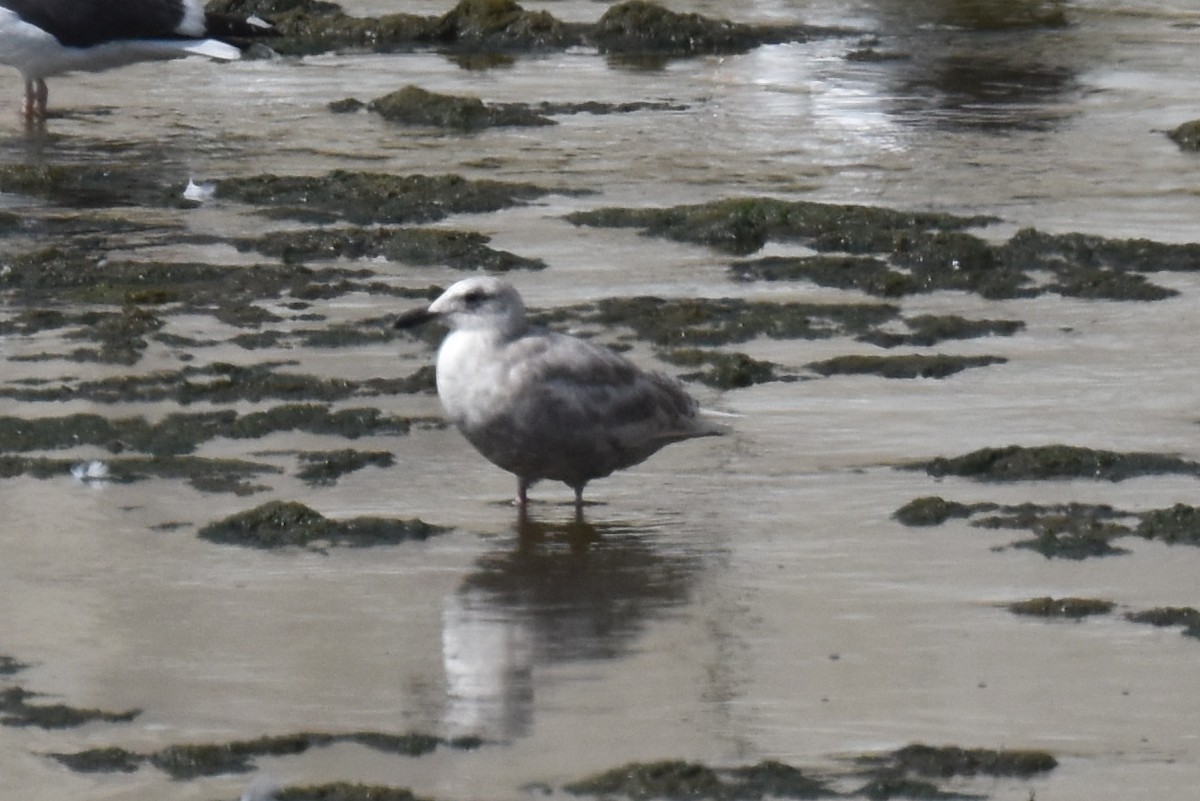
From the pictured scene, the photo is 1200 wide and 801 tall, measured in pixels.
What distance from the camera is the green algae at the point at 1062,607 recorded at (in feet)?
17.6

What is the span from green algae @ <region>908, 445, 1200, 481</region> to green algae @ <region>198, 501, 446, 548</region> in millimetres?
1473

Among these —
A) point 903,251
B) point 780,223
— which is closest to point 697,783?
point 903,251

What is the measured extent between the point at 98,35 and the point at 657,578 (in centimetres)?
781

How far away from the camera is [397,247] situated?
921 centimetres

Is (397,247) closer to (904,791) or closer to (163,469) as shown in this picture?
(163,469)

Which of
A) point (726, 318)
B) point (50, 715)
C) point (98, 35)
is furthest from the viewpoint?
point (98, 35)

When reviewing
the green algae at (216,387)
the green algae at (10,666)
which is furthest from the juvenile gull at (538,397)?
the green algae at (10,666)

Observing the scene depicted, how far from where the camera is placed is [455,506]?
6340mm

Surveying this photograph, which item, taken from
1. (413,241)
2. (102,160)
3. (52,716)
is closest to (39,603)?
(52,716)

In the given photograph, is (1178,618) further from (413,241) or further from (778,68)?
(778,68)

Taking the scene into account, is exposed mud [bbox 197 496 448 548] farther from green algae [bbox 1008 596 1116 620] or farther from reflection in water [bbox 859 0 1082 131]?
reflection in water [bbox 859 0 1082 131]

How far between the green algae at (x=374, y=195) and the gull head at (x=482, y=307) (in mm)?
3477

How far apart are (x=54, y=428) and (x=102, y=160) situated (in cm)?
465

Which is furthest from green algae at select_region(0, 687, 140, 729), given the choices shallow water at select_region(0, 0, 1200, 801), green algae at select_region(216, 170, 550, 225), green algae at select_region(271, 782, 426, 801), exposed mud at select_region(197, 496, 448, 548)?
green algae at select_region(216, 170, 550, 225)
